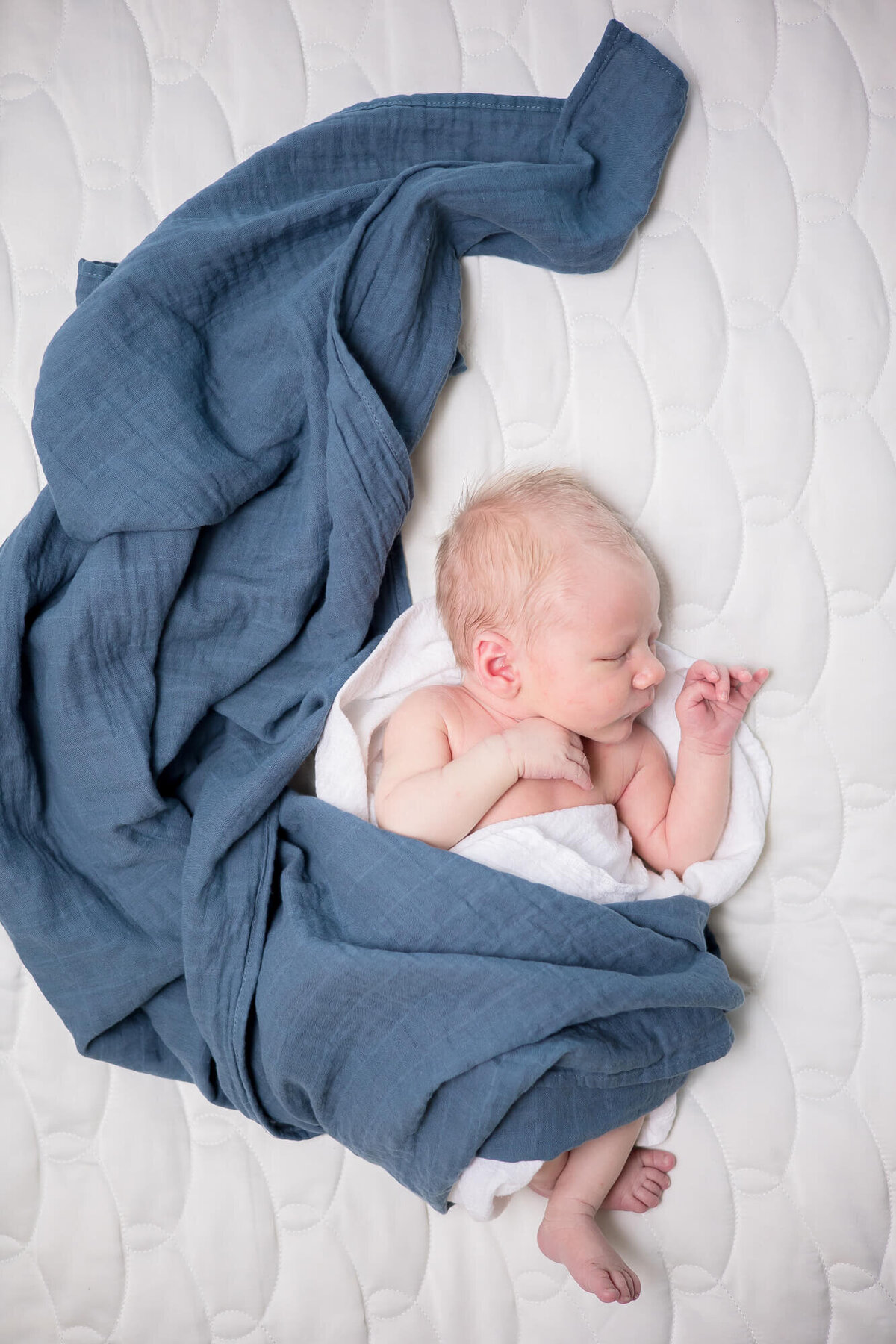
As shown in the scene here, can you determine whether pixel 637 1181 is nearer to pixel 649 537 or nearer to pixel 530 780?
pixel 530 780

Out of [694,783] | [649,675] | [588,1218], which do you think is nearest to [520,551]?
[649,675]

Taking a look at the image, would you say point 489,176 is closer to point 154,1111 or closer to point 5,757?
point 5,757

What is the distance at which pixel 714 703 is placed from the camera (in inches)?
36.9

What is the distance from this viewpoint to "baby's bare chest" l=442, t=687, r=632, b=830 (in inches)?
36.0

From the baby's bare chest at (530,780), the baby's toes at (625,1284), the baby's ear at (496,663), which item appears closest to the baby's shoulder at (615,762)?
the baby's bare chest at (530,780)

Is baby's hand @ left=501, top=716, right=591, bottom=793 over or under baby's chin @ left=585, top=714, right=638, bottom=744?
under

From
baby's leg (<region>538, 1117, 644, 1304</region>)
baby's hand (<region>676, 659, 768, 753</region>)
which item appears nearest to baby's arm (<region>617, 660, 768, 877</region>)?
baby's hand (<region>676, 659, 768, 753</region>)

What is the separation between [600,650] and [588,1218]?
1.66 ft

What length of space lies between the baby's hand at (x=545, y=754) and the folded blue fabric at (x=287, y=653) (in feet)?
0.35

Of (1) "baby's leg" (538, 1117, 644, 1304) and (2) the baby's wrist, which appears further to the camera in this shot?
(2) the baby's wrist

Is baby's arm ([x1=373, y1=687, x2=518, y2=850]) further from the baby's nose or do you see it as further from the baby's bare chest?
the baby's nose

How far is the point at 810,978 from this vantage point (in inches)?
37.6

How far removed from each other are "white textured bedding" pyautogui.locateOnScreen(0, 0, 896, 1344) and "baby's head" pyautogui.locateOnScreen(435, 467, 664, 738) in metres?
0.07

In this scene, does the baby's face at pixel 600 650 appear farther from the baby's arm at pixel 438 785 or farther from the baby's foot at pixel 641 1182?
the baby's foot at pixel 641 1182
